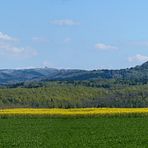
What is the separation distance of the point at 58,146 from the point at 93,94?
15906cm

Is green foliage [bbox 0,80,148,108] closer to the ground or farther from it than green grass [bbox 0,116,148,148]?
closer to the ground

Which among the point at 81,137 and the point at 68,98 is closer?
the point at 81,137

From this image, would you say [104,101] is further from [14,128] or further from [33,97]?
[14,128]

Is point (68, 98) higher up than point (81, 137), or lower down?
lower down

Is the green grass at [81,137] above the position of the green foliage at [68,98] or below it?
above

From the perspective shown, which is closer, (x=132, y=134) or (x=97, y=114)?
(x=132, y=134)

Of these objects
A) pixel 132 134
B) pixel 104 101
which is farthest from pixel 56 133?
pixel 104 101

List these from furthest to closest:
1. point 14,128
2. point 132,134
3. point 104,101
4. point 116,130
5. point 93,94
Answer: point 93,94 → point 104,101 → point 14,128 → point 116,130 → point 132,134

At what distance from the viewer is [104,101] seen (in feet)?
574

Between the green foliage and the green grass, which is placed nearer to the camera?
the green grass

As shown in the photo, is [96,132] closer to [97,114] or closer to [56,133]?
[56,133]

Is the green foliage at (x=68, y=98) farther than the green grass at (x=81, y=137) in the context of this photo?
Yes

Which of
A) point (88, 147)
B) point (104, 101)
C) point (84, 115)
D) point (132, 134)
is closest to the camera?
point (88, 147)


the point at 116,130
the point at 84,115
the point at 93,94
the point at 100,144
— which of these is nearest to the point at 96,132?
the point at 116,130
